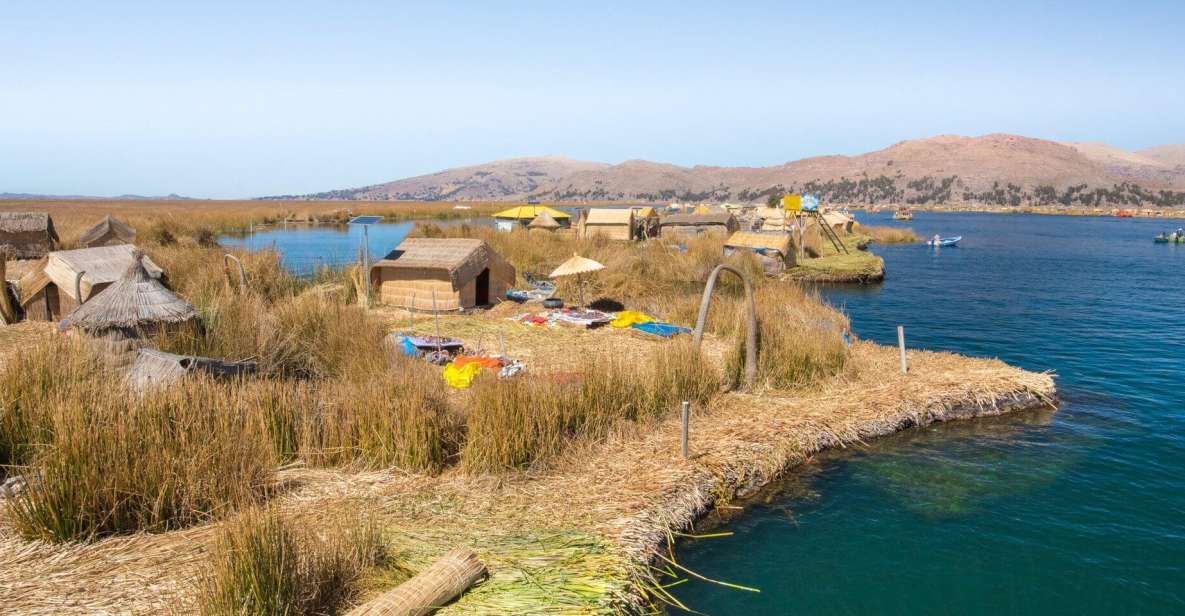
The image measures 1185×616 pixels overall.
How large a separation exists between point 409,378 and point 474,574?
3.28 meters

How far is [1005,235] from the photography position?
62656 millimetres

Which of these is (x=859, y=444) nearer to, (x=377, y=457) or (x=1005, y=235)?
(x=377, y=457)

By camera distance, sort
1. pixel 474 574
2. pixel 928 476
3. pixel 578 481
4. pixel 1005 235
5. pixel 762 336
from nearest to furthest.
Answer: pixel 474 574
pixel 578 481
pixel 928 476
pixel 762 336
pixel 1005 235

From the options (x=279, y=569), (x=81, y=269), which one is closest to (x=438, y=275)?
(x=81, y=269)

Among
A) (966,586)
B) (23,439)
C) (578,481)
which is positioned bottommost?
(966,586)

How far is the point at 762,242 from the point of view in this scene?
32438mm

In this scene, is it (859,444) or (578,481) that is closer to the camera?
(578,481)

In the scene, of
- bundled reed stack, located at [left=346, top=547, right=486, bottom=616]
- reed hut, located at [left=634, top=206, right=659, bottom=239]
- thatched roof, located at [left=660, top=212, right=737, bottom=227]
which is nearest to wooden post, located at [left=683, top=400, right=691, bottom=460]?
bundled reed stack, located at [left=346, top=547, right=486, bottom=616]

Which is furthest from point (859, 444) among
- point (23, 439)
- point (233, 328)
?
point (23, 439)

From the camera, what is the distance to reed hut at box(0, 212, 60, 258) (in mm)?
19641

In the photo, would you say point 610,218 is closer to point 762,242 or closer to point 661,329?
point 762,242

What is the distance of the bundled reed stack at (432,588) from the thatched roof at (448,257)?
12.1 meters

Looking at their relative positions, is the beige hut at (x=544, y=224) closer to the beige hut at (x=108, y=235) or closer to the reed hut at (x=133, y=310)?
the beige hut at (x=108, y=235)

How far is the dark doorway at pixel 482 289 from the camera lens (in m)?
18.8
